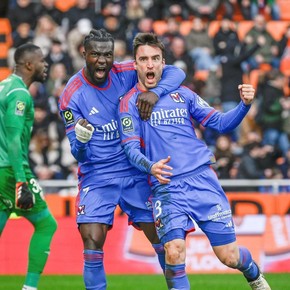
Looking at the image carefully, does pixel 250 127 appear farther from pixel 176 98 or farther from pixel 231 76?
pixel 176 98

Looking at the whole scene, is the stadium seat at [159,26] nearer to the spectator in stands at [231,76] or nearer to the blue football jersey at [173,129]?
the spectator in stands at [231,76]

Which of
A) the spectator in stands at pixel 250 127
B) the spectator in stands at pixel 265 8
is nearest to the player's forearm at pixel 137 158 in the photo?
the spectator in stands at pixel 250 127

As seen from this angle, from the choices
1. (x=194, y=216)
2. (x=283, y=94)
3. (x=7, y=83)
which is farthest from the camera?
(x=283, y=94)

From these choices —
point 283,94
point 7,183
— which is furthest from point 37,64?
point 283,94

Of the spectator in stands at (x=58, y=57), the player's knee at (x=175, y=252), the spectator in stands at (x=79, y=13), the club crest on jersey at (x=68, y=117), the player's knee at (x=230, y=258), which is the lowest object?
the player's knee at (x=230, y=258)

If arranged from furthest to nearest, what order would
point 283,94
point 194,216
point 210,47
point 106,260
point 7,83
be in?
point 210,47 < point 283,94 < point 106,260 < point 7,83 < point 194,216

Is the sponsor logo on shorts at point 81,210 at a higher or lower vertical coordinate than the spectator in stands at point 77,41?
lower

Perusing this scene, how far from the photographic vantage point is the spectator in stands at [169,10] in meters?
21.7

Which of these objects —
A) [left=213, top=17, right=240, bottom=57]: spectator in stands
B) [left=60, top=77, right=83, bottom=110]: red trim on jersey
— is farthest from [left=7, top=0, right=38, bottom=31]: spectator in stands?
[left=60, top=77, right=83, bottom=110]: red trim on jersey

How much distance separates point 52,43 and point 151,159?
11.6m

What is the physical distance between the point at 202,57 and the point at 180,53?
1.12 metres

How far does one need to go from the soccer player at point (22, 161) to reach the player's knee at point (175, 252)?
2221mm

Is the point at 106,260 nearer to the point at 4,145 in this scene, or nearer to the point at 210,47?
the point at 4,145

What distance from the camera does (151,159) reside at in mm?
9289
